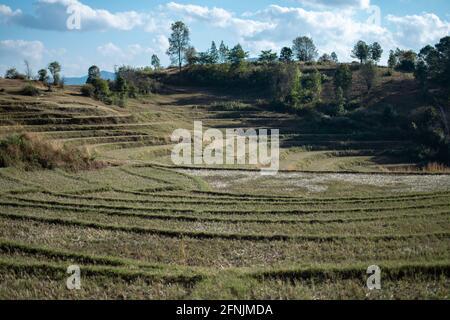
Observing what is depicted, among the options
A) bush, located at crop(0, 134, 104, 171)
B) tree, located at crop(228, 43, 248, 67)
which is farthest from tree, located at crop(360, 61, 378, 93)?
bush, located at crop(0, 134, 104, 171)

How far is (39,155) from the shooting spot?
90.6ft

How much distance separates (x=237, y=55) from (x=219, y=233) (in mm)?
74321

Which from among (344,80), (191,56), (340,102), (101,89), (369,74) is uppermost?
(191,56)

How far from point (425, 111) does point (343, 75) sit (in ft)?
57.6

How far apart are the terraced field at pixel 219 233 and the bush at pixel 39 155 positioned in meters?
1.26

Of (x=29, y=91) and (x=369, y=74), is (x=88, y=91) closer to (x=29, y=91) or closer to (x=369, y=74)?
(x=29, y=91)

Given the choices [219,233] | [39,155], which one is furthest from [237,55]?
[219,233]

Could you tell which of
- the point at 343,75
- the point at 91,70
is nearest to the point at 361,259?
the point at 343,75

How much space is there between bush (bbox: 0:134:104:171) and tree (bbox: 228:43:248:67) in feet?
191

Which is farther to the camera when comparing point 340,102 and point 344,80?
point 344,80

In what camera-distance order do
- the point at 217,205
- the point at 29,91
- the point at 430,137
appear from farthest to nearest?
the point at 29,91 → the point at 430,137 → the point at 217,205

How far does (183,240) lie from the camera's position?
13891 mm
